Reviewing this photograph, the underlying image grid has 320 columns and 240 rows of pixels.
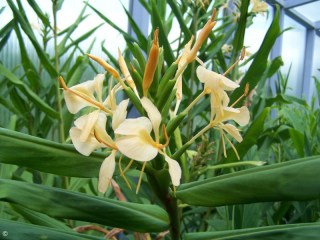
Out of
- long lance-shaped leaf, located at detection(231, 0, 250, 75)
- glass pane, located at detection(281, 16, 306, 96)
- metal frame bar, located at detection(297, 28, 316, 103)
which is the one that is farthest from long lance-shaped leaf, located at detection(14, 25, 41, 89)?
metal frame bar, located at detection(297, 28, 316, 103)

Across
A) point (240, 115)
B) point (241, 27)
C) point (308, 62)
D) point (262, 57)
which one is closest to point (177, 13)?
point (241, 27)

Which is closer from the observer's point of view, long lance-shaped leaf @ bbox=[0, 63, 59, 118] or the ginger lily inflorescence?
the ginger lily inflorescence

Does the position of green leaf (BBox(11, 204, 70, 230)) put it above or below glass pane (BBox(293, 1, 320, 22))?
below

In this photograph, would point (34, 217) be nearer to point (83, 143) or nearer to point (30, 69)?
point (83, 143)

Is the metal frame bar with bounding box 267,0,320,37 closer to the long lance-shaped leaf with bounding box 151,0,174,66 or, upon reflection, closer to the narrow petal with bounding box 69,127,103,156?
the long lance-shaped leaf with bounding box 151,0,174,66

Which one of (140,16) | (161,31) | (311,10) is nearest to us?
(161,31)

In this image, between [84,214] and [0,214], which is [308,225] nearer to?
[84,214]
